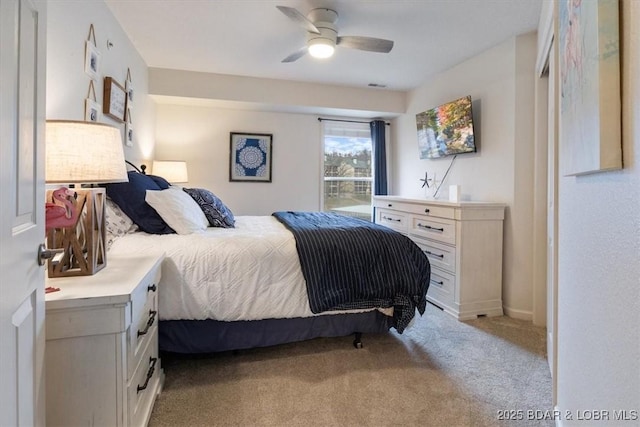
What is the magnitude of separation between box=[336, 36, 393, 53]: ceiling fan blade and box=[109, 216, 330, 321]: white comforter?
5.25 ft

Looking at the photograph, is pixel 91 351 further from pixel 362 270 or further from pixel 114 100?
pixel 114 100

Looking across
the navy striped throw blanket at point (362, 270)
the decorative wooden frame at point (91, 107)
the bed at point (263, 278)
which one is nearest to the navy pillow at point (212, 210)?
the bed at point (263, 278)

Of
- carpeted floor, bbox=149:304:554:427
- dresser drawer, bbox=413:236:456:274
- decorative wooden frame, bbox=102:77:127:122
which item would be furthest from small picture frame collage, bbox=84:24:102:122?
dresser drawer, bbox=413:236:456:274

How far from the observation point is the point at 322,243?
2.06 metres

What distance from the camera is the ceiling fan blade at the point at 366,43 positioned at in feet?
8.11

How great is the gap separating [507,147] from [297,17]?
2034 mm

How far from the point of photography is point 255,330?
199cm

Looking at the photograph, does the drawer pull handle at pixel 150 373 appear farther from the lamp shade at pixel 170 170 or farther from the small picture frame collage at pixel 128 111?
the lamp shade at pixel 170 170

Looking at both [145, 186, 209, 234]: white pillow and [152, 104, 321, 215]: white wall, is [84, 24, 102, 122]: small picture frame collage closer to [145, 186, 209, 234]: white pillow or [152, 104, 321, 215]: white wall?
[145, 186, 209, 234]: white pillow

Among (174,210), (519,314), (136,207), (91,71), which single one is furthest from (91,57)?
(519,314)

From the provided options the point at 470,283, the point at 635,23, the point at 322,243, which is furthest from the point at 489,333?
the point at 635,23

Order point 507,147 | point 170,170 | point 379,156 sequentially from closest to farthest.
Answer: point 507,147 < point 170,170 < point 379,156

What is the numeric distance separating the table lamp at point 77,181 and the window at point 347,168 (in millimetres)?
3573

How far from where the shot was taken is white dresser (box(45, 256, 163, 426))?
3.53ft
